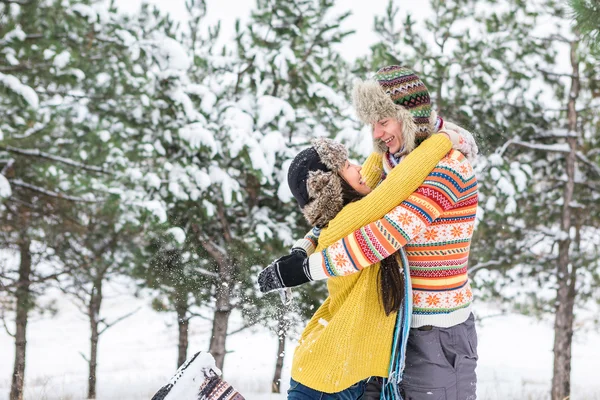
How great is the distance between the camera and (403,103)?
6.86 ft

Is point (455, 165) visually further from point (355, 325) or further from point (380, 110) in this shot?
point (355, 325)

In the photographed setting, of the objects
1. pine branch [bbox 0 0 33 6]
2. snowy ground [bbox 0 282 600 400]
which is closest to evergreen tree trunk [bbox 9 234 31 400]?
snowy ground [bbox 0 282 600 400]

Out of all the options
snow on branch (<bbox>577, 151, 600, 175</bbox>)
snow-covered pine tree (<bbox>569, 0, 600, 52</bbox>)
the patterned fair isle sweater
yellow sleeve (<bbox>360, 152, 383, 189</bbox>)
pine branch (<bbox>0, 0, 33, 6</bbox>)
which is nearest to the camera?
the patterned fair isle sweater

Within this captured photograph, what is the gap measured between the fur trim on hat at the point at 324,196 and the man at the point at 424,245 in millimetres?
124

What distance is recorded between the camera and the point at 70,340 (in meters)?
24.4

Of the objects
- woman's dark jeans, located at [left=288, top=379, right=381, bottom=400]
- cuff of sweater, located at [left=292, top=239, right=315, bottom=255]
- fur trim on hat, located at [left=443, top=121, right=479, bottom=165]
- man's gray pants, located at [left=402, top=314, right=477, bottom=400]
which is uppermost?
fur trim on hat, located at [left=443, top=121, right=479, bottom=165]

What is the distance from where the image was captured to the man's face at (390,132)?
6.93 feet

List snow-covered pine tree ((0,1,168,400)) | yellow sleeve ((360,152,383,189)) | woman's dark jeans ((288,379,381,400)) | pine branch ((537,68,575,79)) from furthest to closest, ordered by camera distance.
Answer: pine branch ((537,68,575,79)) → snow-covered pine tree ((0,1,168,400)) → yellow sleeve ((360,152,383,189)) → woman's dark jeans ((288,379,381,400))

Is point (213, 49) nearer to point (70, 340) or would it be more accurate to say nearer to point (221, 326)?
point (221, 326)

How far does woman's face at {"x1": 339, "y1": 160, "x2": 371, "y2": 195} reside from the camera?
215cm

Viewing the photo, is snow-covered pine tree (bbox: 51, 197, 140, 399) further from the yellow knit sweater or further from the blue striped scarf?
the blue striped scarf

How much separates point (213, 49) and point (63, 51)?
8.11 ft

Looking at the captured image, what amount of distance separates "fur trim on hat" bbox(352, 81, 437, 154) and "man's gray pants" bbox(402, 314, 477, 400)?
2.28 ft

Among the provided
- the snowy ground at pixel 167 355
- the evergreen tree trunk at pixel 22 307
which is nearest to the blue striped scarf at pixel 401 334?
the evergreen tree trunk at pixel 22 307
